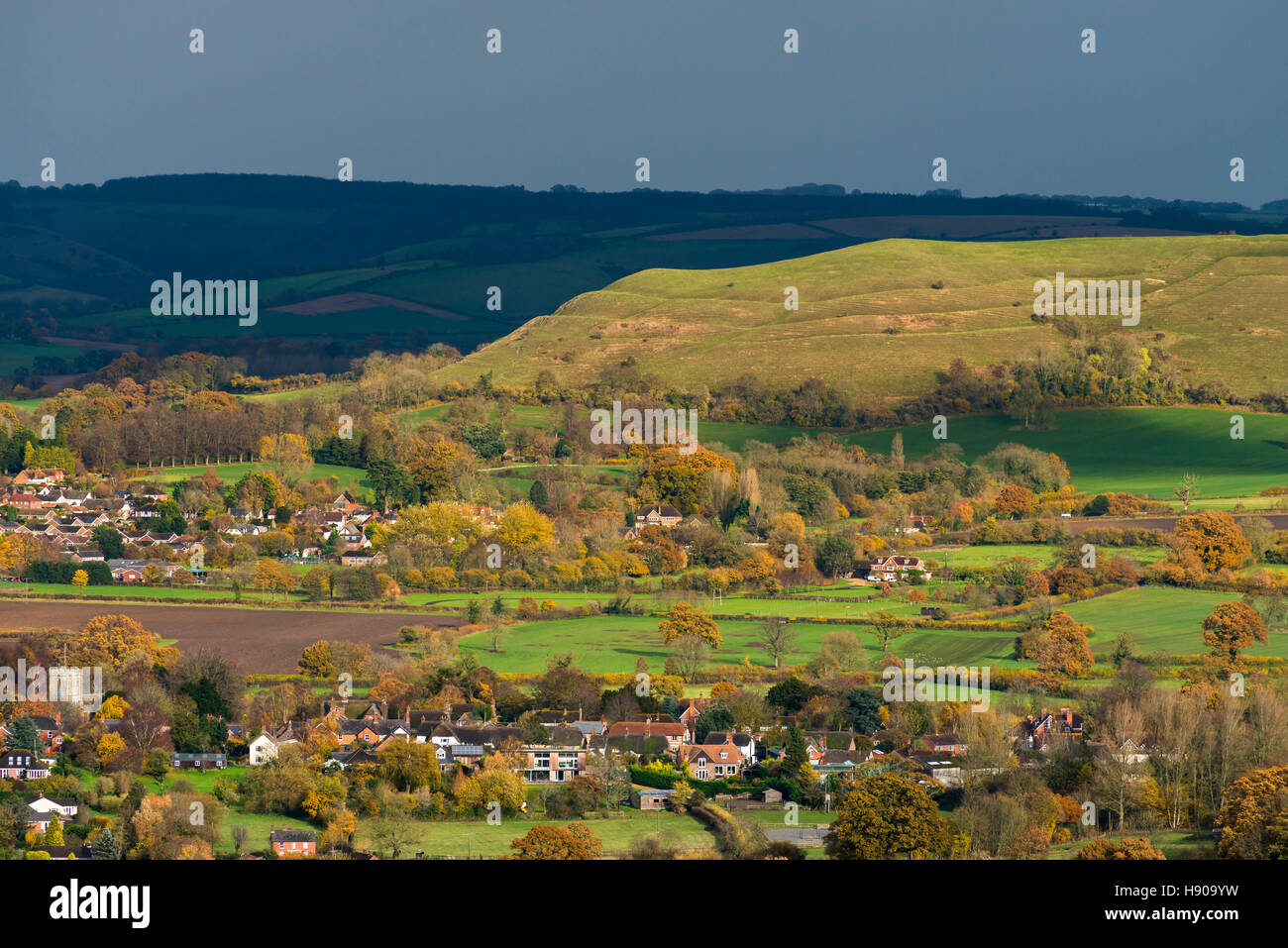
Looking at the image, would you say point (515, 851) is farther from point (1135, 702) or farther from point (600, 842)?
point (1135, 702)

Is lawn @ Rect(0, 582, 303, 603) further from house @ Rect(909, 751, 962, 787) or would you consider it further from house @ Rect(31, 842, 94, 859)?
house @ Rect(909, 751, 962, 787)

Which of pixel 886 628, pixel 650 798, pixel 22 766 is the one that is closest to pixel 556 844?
pixel 650 798

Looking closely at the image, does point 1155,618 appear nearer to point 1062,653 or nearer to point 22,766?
point 1062,653

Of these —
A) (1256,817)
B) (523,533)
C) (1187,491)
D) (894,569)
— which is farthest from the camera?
(1187,491)

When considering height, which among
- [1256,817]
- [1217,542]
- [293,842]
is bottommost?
[293,842]

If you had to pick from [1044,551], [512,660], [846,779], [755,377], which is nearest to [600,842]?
[846,779]

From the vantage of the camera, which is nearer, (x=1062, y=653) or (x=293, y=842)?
(x=293, y=842)
